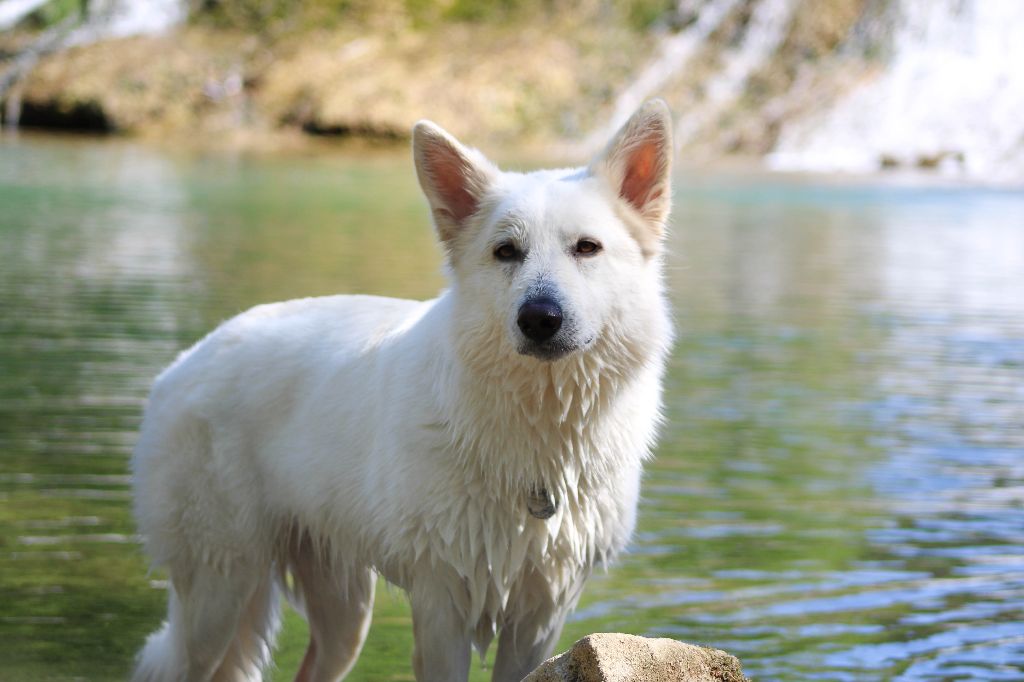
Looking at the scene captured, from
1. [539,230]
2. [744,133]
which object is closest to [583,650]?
[539,230]

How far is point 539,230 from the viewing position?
509 centimetres

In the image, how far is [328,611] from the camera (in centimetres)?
642

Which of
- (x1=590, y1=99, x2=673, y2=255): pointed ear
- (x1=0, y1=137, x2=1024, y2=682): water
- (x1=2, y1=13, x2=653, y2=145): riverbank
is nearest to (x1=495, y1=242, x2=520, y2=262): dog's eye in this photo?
(x1=590, y1=99, x2=673, y2=255): pointed ear

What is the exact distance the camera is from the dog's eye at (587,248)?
16.8 feet

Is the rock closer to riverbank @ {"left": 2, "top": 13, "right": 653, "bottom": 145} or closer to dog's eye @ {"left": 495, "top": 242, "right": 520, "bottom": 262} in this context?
dog's eye @ {"left": 495, "top": 242, "right": 520, "bottom": 262}

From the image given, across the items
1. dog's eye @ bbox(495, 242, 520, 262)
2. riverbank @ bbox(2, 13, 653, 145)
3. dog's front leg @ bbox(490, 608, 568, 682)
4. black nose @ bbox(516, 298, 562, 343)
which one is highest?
riverbank @ bbox(2, 13, 653, 145)

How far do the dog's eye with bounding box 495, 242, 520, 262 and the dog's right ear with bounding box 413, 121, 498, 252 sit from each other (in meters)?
0.30

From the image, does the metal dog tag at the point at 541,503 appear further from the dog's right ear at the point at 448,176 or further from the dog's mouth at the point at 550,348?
the dog's right ear at the point at 448,176

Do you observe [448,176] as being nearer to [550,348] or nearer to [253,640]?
[550,348]

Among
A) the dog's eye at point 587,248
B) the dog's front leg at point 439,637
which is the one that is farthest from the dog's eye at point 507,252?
the dog's front leg at point 439,637

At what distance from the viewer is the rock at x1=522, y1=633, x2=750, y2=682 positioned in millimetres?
4699

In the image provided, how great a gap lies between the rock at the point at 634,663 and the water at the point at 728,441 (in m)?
2.91

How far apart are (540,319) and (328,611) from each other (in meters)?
2.31

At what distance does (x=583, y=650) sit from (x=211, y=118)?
91.6 meters
